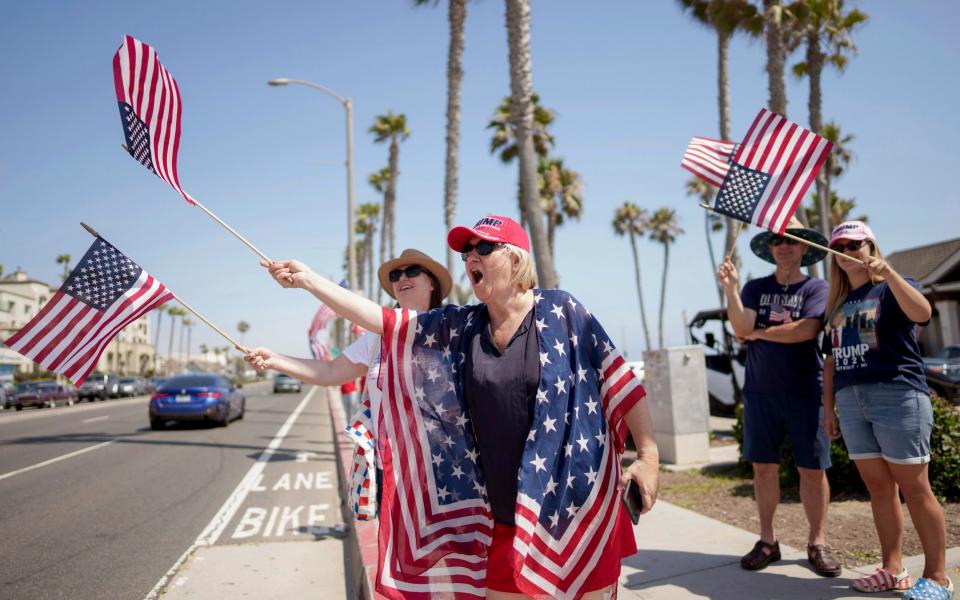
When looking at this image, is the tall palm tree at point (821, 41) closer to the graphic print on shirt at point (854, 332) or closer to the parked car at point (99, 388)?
the graphic print on shirt at point (854, 332)

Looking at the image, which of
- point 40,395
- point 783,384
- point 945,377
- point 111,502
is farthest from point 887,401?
point 40,395

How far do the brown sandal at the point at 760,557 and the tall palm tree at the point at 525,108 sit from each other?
20.8 ft

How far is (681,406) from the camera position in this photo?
816 cm

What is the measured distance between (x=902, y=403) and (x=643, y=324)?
54704 millimetres

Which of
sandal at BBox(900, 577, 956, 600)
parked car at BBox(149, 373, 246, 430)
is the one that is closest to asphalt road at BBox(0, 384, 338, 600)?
parked car at BBox(149, 373, 246, 430)

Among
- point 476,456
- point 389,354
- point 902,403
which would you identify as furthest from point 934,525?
point 389,354

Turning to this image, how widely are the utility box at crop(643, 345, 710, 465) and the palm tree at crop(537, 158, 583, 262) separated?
23100mm

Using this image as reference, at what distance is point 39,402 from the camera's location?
1247 inches

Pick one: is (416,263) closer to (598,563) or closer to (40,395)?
(598,563)

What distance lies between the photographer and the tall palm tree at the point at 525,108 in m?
10.2

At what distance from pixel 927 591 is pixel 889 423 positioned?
831mm

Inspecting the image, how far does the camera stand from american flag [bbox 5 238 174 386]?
3305 mm

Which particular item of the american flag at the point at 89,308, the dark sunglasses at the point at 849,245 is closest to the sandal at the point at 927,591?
the dark sunglasses at the point at 849,245

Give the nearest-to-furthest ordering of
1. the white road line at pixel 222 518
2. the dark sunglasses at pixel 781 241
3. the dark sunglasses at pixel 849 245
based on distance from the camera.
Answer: the dark sunglasses at pixel 849 245
the dark sunglasses at pixel 781 241
the white road line at pixel 222 518
